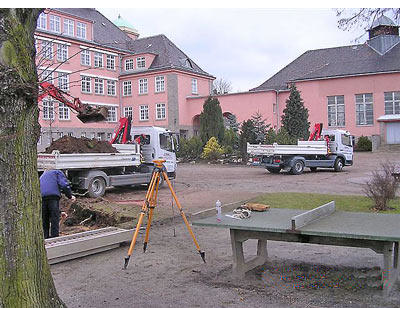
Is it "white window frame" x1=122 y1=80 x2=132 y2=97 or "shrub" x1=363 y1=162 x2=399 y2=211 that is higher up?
"white window frame" x1=122 y1=80 x2=132 y2=97

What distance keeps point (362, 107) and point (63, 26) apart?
28.6m

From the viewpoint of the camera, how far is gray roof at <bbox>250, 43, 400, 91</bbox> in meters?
43.8

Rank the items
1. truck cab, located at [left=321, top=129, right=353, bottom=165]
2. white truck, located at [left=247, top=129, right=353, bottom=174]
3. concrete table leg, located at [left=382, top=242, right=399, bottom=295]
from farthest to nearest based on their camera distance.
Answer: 1. truck cab, located at [left=321, top=129, right=353, bottom=165]
2. white truck, located at [left=247, top=129, right=353, bottom=174]
3. concrete table leg, located at [left=382, top=242, right=399, bottom=295]

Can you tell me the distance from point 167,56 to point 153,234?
40.9 metres

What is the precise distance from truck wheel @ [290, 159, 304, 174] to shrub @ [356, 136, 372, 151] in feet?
61.5

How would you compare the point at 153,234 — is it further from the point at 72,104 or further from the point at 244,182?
the point at 244,182

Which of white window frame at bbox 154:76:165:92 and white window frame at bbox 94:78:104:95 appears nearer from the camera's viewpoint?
white window frame at bbox 94:78:104:95

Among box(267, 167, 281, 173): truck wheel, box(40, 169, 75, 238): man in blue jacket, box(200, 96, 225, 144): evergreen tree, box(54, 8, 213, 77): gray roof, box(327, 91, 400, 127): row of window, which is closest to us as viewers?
box(40, 169, 75, 238): man in blue jacket

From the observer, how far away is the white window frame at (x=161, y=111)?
47841mm

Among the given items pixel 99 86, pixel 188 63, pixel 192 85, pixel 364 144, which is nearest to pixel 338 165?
pixel 364 144

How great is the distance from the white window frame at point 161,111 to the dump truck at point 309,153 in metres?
23.3

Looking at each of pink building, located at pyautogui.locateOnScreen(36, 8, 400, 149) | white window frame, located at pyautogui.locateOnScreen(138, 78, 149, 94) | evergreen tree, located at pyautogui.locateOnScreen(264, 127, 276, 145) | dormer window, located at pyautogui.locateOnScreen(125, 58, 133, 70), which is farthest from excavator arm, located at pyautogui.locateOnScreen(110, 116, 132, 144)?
dormer window, located at pyautogui.locateOnScreen(125, 58, 133, 70)

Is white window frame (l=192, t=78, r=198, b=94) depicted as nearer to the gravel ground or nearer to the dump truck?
the dump truck

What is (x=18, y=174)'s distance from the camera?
13.8 ft
